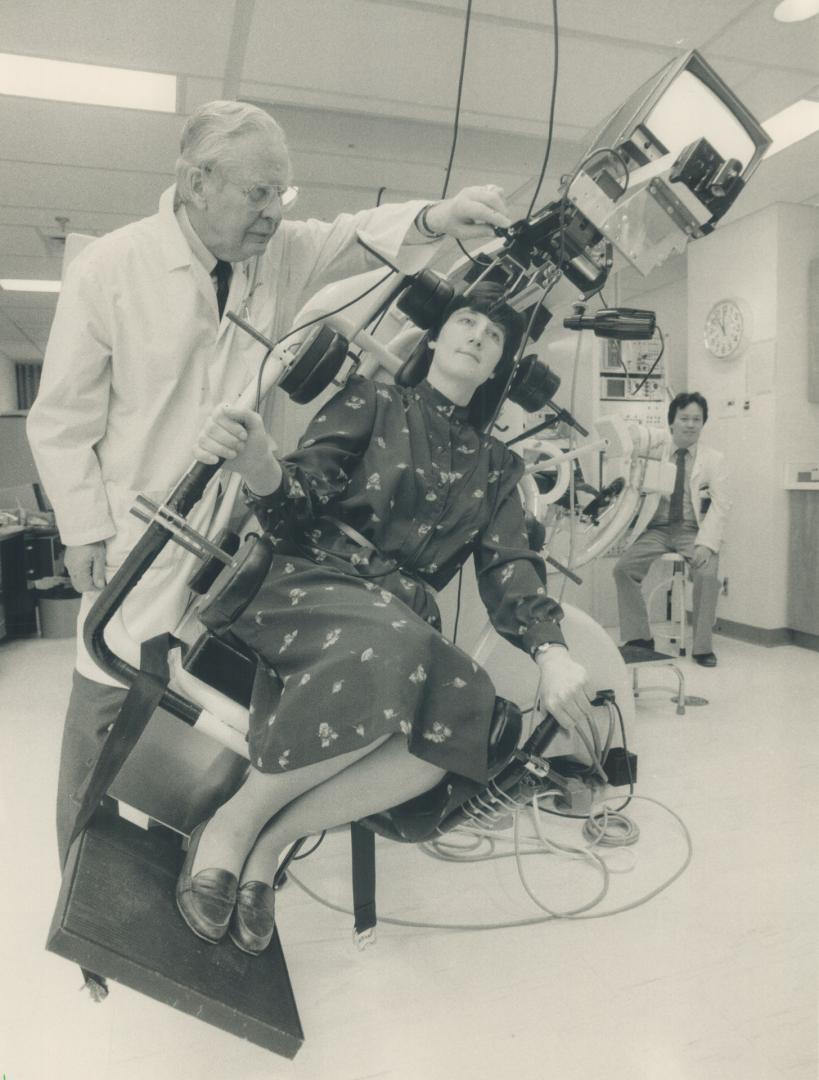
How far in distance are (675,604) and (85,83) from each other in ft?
12.9

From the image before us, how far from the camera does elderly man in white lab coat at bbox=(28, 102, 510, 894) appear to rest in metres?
1.31

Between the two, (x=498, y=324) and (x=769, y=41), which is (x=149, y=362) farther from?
(x=769, y=41)

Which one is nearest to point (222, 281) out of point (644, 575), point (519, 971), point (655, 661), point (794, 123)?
point (519, 971)

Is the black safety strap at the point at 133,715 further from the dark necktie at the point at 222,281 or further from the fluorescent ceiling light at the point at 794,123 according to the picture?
the fluorescent ceiling light at the point at 794,123

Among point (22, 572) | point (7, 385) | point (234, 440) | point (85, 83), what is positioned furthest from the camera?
point (7, 385)

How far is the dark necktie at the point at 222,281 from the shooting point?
4.67 feet

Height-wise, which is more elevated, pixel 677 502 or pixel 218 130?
pixel 218 130

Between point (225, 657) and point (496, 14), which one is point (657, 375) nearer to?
point (496, 14)

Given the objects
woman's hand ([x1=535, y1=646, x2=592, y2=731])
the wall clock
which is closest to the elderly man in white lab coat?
woman's hand ([x1=535, y1=646, x2=592, y2=731])

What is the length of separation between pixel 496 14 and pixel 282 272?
1767 mm

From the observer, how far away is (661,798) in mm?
2426

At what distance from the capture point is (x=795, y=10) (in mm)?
2602

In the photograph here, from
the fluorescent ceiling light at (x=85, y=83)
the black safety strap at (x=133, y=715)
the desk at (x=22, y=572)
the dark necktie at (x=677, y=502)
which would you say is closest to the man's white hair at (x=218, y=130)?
the black safety strap at (x=133, y=715)

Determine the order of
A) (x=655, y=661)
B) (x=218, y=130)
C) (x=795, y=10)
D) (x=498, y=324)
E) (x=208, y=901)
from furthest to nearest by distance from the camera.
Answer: (x=655, y=661) < (x=795, y=10) < (x=498, y=324) < (x=218, y=130) < (x=208, y=901)
